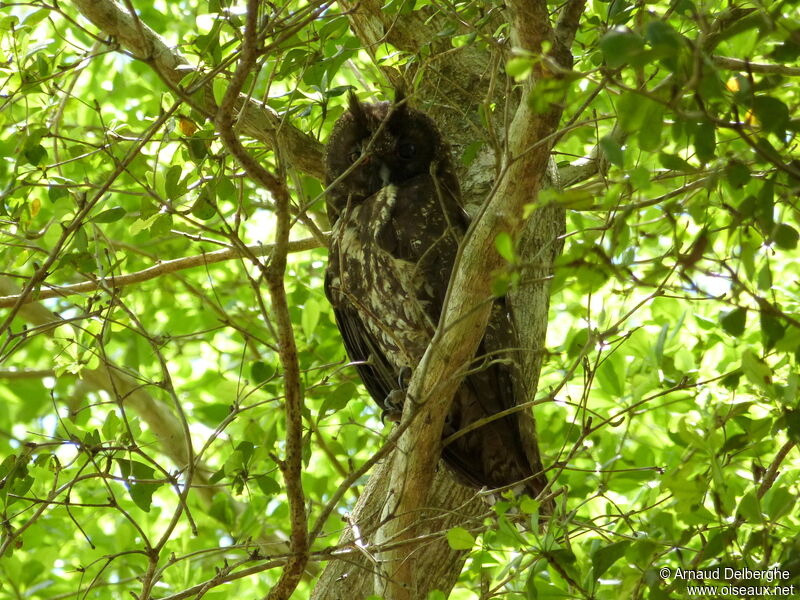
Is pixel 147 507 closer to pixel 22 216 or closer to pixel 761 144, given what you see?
pixel 22 216

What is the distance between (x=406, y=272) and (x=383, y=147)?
1.93ft

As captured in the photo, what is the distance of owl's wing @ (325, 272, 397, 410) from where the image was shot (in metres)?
3.39

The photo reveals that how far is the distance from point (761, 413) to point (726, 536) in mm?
1763

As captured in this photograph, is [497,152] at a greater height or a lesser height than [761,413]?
greater

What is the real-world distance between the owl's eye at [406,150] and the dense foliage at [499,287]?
0.91ft

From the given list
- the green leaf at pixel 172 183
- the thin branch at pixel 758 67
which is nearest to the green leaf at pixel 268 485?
the green leaf at pixel 172 183

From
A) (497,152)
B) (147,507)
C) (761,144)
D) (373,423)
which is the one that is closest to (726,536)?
(761,144)

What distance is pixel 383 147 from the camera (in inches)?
129

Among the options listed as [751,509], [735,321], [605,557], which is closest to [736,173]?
[735,321]

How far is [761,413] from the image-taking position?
124 inches

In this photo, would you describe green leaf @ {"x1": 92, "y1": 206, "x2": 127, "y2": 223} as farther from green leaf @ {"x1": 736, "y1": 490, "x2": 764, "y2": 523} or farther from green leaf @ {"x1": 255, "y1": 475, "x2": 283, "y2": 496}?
green leaf @ {"x1": 736, "y1": 490, "x2": 764, "y2": 523}

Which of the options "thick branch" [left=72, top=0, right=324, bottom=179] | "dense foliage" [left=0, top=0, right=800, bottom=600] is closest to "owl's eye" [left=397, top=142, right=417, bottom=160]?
"dense foliage" [left=0, top=0, right=800, bottom=600]

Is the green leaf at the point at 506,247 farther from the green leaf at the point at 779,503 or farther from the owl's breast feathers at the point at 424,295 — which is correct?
the owl's breast feathers at the point at 424,295

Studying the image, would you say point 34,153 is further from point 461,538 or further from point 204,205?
point 461,538
